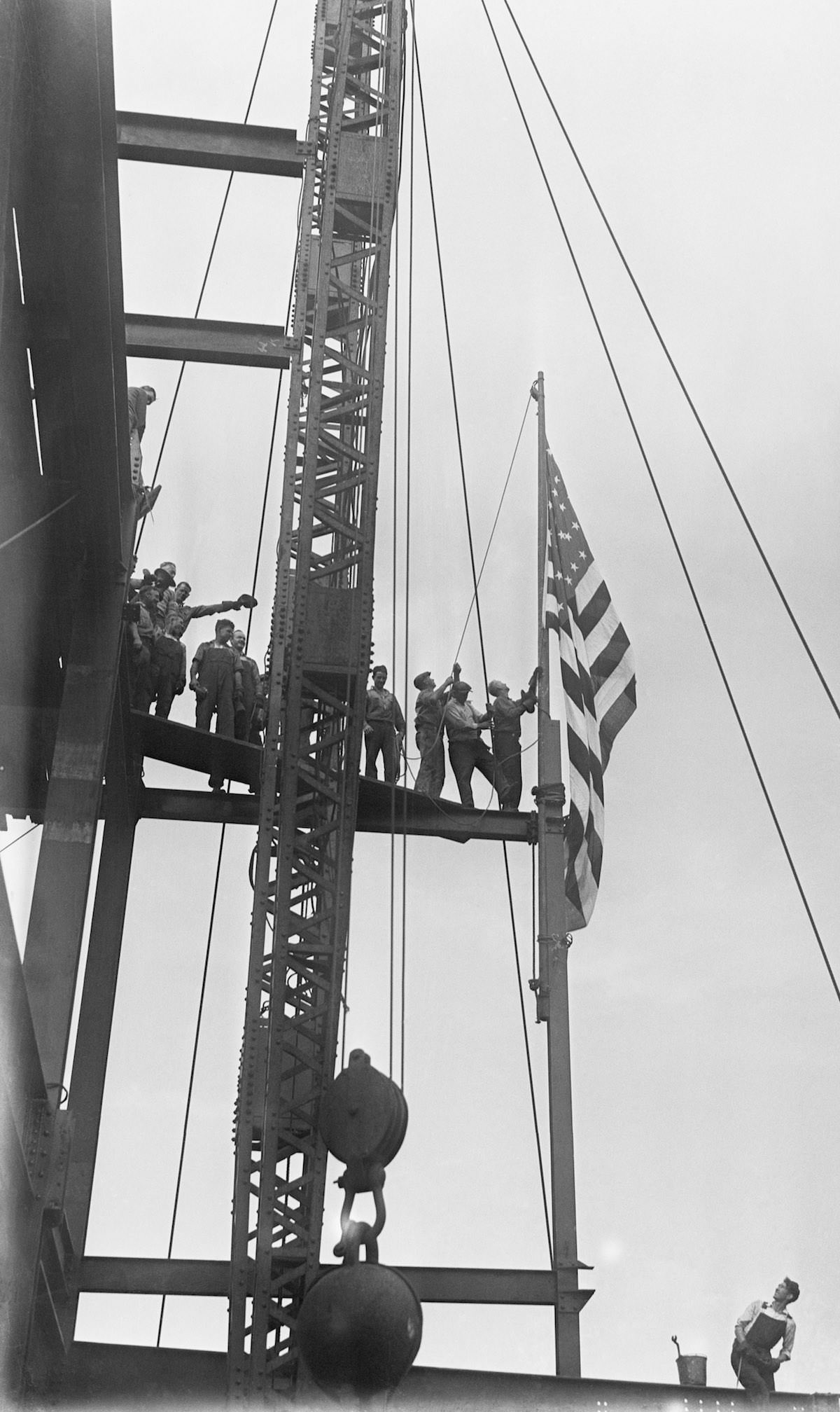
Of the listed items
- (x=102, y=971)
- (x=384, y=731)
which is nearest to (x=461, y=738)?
(x=384, y=731)

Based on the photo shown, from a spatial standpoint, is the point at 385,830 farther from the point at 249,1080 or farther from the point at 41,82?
the point at 41,82

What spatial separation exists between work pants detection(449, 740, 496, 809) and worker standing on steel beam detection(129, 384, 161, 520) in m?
4.80

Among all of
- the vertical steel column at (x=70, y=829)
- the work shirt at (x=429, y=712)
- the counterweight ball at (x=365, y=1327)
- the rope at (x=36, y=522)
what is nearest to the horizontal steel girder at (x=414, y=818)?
the work shirt at (x=429, y=712)

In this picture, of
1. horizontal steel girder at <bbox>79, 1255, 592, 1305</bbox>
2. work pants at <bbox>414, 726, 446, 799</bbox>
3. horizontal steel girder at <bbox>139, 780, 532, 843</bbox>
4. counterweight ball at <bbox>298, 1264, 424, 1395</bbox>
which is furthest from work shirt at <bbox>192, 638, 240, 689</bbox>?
counterweight ball at <bbox>298, 1264, 424, 1395</bbox>

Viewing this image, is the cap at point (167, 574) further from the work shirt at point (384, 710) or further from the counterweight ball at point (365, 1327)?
the counterweight ball at point (365, 1327)

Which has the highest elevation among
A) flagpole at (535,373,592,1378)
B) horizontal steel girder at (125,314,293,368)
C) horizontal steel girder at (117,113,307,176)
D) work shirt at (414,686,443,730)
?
horizontal steel girder at (117,113,307,176)

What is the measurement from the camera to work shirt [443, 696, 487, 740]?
19.2m

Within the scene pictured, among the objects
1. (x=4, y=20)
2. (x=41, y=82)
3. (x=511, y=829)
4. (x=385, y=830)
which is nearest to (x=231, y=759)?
(x=385, y=830)

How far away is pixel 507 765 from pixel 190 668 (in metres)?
3.80

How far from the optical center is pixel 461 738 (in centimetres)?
1917

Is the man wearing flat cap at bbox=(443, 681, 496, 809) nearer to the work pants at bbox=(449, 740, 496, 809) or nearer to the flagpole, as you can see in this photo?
the work pants at bbox=(449, 740, 496, 809)

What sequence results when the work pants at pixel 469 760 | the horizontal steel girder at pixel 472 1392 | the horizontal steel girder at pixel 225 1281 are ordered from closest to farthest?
the horizontal steel girder at pixel 472 1392, the horizontal steel girder at pixel 225 1281, the work pants at pixel 469 760

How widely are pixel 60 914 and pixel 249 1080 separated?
2.05 meters

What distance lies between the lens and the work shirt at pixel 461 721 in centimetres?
1916
